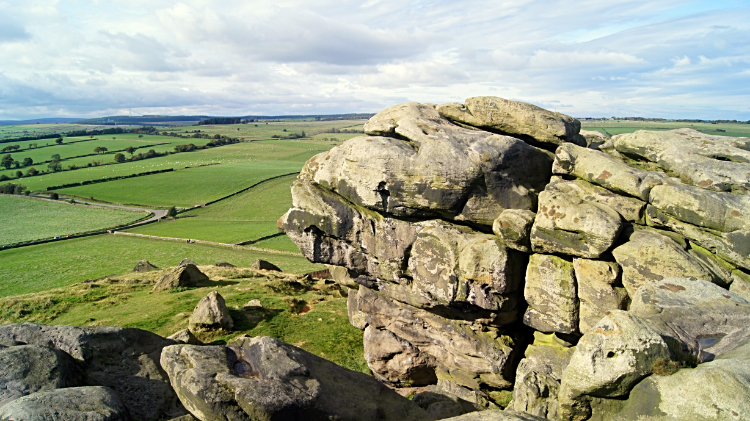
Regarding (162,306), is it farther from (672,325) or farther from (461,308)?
(672,325)

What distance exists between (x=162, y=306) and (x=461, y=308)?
2328 cm

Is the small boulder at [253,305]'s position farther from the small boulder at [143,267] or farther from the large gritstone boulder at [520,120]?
the large gritstone boulder at [520,120]

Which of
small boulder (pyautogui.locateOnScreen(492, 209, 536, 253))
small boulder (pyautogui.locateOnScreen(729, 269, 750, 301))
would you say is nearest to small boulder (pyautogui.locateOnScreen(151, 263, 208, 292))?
small boulder (pyautogui.locateOnScreen(492, 209, 536, 253))

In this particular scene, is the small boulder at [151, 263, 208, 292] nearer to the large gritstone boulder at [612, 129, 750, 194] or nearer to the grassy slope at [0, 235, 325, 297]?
the grassy slope at [0, 235, 325, 297]

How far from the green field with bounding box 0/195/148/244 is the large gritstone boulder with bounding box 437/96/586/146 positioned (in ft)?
273

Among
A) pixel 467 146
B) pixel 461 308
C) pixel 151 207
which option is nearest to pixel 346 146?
pixel 467 146

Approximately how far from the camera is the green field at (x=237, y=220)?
7381 centimetres

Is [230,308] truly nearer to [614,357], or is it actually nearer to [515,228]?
[515,228]

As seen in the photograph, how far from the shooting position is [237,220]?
291 feet

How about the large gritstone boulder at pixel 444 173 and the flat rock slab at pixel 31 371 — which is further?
the large gritstone boulder at pixel 444 173

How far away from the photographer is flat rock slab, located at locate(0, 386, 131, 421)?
8102mm

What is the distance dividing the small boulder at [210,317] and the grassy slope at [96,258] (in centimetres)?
2714

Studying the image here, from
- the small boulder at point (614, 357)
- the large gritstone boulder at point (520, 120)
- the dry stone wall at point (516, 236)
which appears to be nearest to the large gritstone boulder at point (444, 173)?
the dry stone wall at point (516, 236)

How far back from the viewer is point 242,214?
93.6m
